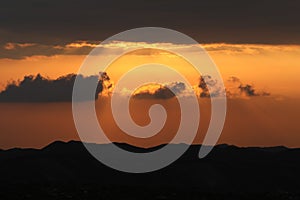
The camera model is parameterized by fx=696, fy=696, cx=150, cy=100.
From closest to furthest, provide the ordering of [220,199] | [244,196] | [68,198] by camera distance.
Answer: [68,198] < [220,199] < [244,196]

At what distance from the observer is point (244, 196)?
13588 centimetres

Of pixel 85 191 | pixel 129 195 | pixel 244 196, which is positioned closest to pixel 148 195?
pixel 129 195

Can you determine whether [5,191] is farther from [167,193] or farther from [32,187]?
[167,193]

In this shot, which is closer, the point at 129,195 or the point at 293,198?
the point at 129,195

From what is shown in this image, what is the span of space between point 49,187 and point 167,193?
23.4 metres

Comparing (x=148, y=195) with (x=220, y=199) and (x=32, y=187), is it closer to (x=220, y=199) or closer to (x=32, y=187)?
(x=220, y=199)

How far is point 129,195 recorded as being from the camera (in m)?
125

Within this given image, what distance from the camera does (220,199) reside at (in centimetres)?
12638

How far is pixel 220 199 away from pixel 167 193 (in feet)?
36.4

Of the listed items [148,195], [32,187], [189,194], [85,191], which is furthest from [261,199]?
[32,187]

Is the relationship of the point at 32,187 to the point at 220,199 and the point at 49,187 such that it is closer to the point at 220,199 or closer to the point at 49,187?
the point at 49,187

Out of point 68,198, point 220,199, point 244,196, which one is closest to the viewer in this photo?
point 68,198

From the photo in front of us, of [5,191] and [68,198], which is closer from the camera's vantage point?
[68,198]

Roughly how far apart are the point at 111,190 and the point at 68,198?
14420 millimetres
